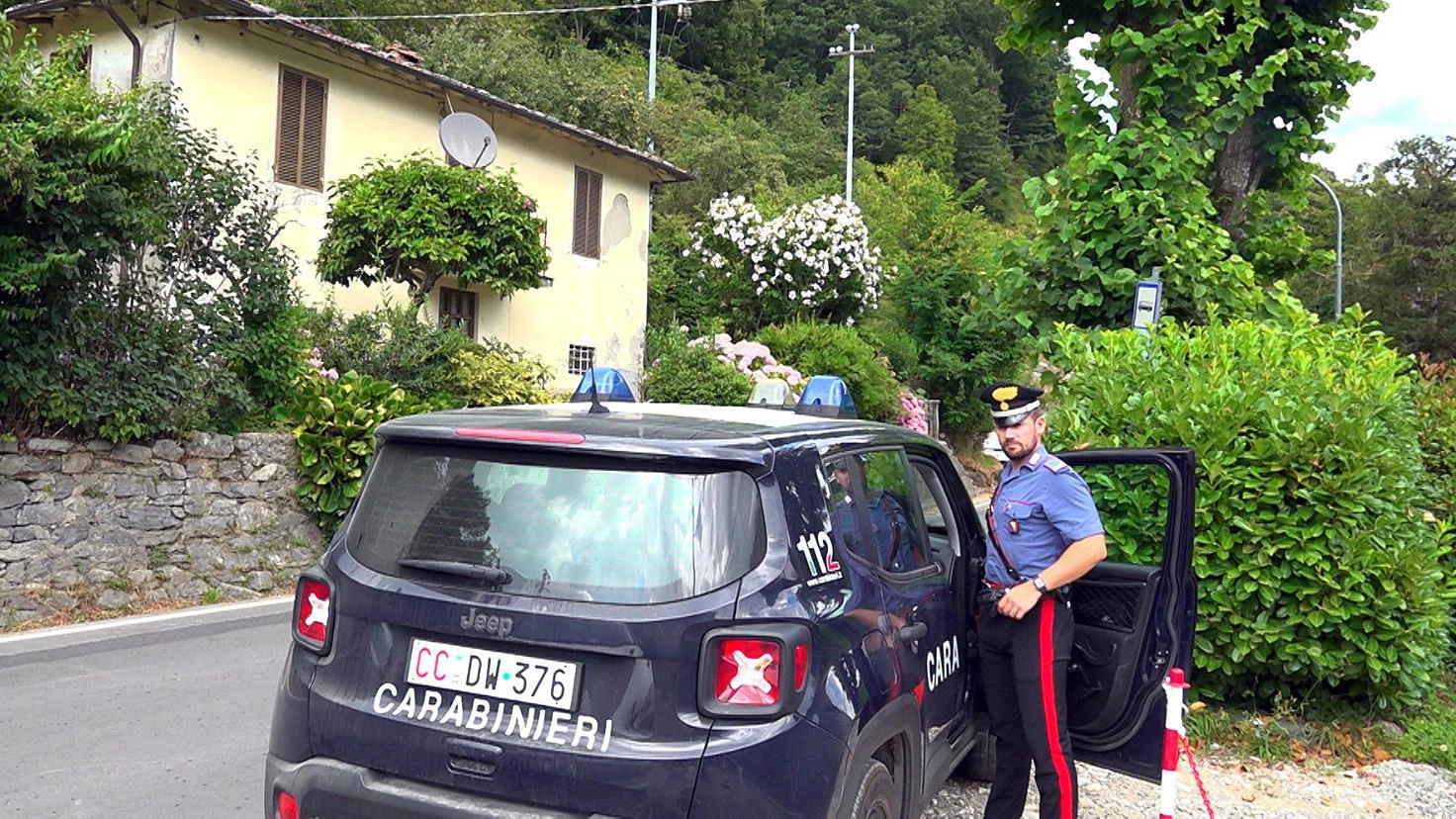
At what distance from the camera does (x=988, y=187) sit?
2362 inches

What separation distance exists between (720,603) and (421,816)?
0.98 metres

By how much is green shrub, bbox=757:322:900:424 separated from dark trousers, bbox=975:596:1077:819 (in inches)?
722

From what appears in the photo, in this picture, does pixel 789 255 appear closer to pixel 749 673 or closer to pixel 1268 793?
pixel 1268 793

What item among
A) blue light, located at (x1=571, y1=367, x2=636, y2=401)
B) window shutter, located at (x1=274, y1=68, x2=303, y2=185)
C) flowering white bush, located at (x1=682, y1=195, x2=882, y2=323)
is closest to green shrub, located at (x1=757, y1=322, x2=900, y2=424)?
flowering white bush, located at (x1=682, y1=195, x2=882, y2=323)

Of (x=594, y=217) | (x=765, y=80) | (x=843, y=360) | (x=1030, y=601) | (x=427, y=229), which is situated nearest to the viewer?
(x=1030, y=601)

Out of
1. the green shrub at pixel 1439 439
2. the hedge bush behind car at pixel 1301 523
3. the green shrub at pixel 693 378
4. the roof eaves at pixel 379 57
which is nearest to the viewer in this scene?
the hedge bush behind car at pixel 1301 523

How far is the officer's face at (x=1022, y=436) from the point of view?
158 inches

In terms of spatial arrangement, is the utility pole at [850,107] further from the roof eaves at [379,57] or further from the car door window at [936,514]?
the car door window at [936,514]

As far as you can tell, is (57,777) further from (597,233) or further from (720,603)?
(597,233)

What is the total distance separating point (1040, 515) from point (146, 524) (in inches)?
332

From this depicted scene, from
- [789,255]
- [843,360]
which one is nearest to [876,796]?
[843,360]

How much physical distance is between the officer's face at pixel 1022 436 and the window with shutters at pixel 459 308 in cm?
1422

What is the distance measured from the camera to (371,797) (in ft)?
9.38

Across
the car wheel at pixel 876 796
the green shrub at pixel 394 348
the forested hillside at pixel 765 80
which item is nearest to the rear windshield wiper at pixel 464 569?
the car wheel at pixel 876 796
